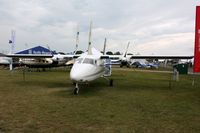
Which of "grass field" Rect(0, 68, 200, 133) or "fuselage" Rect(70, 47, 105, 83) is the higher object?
"fuselage" Rect(70, 47, 105, 83)

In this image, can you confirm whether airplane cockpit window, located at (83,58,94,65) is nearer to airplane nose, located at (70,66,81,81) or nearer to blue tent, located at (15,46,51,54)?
airplane nose, located at (70,66,81,81)

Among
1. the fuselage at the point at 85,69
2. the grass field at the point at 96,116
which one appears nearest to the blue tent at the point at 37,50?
the fuselage at the point at 85,69

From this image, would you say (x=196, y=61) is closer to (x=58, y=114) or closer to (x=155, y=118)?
(x=155, y=118)

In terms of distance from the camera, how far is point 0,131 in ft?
19.0

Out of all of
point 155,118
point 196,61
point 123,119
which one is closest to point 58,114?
point 123,119

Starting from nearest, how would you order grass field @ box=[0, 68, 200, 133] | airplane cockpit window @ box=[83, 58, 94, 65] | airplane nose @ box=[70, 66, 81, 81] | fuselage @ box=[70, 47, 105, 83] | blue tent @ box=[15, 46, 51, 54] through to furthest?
grass field @ box=[0, 68, 200, 133] < airplane nose @ box=[70, 66, 81, 81] < fuselage @ box=[70, 47, 105, 83] < airplane cockpit window @ box=[83, 58, 94, 65] < blue tent @ box=[15, 46, 51, 54]

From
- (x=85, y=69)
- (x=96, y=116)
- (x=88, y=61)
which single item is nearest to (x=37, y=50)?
(x=88, y=61)

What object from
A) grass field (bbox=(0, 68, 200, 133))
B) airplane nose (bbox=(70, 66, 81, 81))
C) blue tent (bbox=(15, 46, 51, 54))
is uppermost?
blue tent (bbox=(15, 46, 51, 54))

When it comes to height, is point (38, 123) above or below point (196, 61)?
below

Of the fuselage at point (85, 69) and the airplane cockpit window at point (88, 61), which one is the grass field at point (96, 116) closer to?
the fuselage at point (85, 69)

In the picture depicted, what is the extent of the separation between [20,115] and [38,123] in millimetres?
1275

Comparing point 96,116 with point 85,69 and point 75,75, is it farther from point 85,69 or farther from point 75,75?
point 85,69

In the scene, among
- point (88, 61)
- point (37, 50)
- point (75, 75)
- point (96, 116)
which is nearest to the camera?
point (96, 116)

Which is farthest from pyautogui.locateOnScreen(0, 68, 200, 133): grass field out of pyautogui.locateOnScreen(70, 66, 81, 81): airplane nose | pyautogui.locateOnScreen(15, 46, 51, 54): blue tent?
pyautogui.locateOnScreen(15, 46, 51, 54): blue tent
